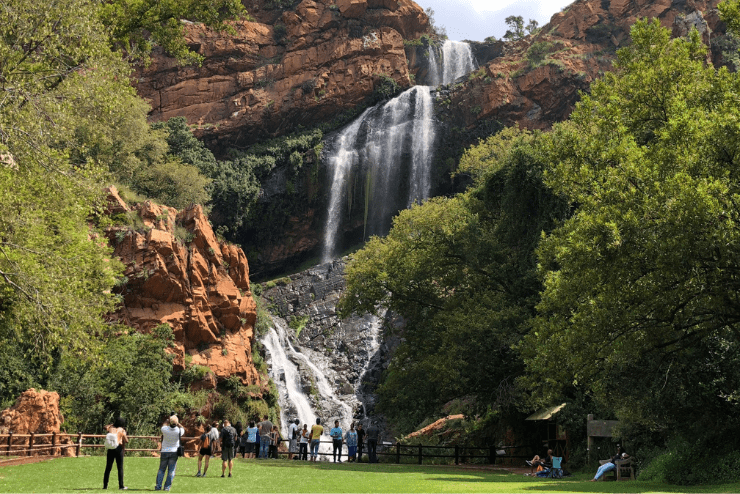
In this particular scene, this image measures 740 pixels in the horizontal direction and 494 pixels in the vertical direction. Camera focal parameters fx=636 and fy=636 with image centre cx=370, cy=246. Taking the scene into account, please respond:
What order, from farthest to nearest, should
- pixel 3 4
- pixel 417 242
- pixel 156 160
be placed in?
pixel 156 160 < pixel 417 242 < pixel 3 4

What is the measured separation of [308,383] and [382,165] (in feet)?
78.1

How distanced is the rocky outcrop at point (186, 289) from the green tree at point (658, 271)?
18.1 metres

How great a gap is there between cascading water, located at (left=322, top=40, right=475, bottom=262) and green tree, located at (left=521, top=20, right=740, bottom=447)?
3812cm

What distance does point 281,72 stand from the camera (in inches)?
2432

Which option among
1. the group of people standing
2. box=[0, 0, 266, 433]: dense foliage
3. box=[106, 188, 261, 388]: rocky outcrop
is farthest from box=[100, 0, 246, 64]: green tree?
the group of people standing

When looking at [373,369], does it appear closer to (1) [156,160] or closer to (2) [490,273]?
(2) [490,273]

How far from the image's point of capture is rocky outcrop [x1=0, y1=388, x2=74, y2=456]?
19188mm

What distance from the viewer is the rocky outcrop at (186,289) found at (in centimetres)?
2911

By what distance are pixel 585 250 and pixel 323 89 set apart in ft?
163

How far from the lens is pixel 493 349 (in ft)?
80.6

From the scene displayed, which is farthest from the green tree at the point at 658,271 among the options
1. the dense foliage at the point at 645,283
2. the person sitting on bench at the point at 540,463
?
the person sitting on bench at the point at 540,463

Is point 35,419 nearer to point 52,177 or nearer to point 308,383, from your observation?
point 52,177

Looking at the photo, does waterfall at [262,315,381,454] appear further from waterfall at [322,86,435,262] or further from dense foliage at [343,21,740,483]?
waterfall at [322,86,435,262]

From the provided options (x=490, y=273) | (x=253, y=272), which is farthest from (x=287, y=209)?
(x=490, y=273)
